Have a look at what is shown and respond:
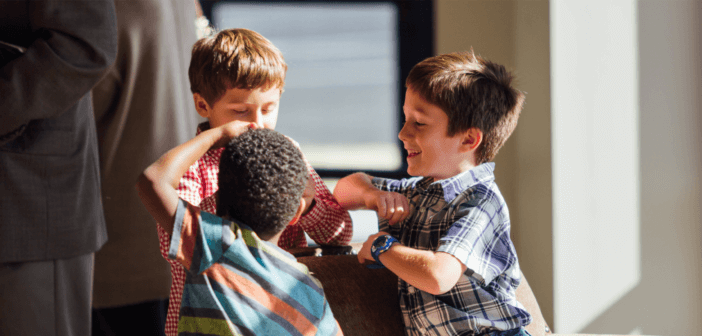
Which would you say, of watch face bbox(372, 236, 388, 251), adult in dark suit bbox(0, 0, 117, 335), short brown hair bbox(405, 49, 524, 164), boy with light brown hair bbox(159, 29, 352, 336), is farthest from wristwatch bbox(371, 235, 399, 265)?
adult in dark suit bbox(0, 0, 117, 335)

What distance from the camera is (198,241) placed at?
812 mm

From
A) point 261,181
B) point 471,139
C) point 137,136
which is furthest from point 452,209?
point 137,136

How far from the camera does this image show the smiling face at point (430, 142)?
1168mm

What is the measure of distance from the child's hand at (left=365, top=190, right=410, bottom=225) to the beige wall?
119cm

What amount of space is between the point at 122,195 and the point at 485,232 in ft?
4.11

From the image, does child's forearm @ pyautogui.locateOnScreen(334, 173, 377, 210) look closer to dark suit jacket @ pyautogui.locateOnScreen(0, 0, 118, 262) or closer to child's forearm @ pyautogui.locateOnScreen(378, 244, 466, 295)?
child's forearm @ pyautogui.locateOnScreen(378, 244, 466, 295)

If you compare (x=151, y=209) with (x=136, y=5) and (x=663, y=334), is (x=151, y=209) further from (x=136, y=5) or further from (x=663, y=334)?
(x=663, y=334)

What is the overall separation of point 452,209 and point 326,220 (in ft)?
0.92

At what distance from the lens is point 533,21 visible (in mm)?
2596

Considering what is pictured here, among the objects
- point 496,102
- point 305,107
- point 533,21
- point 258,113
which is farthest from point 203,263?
point 305,107

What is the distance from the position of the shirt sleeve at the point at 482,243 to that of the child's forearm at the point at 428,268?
0.6 inches

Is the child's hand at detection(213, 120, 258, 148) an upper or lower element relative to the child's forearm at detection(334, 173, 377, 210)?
upper

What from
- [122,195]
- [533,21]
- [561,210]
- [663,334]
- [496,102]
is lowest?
[663,334]

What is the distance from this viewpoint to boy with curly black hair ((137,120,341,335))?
0.82 metres
